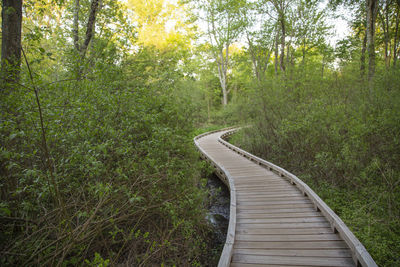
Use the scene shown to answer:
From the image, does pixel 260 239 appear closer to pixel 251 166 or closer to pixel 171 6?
pixel 251 166

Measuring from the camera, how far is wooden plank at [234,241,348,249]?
3.18 meters

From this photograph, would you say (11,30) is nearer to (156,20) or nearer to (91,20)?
(91,20)

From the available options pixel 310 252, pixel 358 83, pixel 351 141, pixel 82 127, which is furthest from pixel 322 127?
pixel 82 127

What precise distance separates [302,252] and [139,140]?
3591mm

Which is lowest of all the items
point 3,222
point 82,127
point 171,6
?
point 3,222

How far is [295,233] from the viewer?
141 inches

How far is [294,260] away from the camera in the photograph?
295cm

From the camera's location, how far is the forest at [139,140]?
2408 millimetres

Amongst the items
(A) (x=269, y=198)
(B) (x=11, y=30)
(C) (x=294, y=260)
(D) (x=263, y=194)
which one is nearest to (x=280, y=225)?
(C) (x=294, y=260)

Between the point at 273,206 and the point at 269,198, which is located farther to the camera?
the point at 269,198

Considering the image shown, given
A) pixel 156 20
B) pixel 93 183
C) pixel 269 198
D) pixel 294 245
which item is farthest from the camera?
pixel 156 20

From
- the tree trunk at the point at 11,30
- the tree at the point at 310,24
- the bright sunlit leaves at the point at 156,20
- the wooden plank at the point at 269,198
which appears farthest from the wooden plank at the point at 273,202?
the tree at the point at 310,24

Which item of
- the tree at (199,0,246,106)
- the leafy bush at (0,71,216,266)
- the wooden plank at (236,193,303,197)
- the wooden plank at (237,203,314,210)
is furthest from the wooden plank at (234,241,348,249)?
the tree at (199,0,246,106)

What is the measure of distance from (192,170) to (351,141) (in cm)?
452
